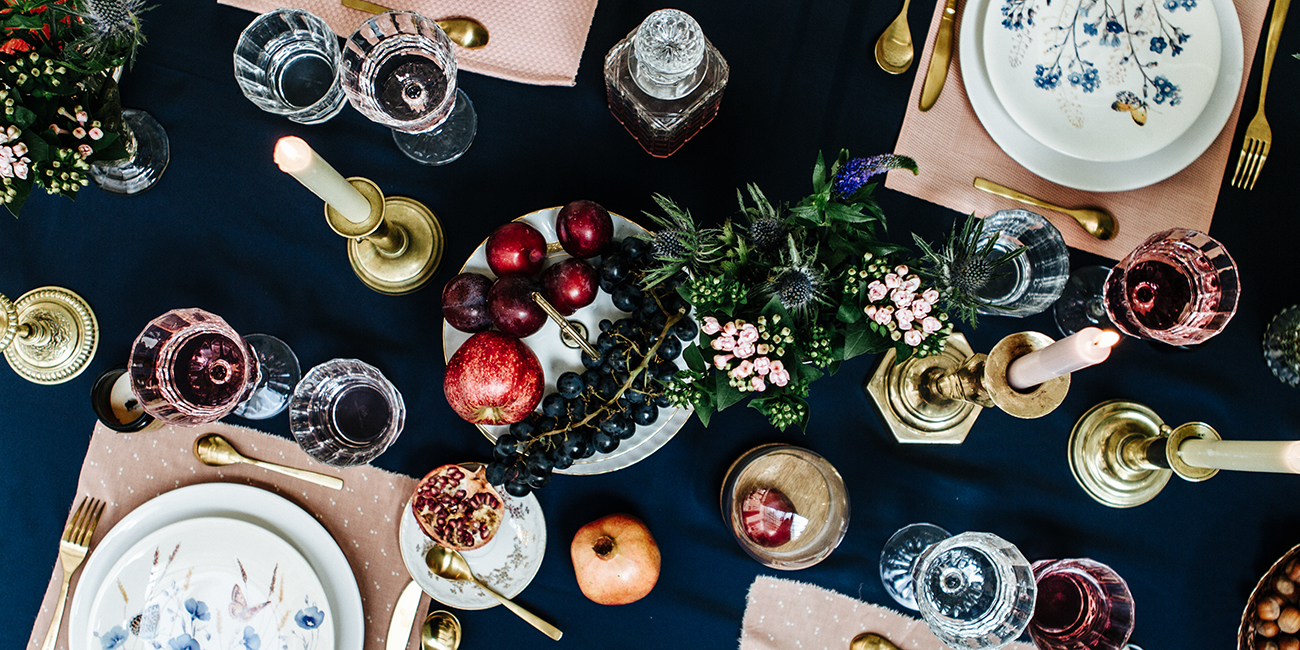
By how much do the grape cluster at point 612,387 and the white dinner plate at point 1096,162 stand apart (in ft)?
1.69

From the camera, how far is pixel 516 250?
92cm

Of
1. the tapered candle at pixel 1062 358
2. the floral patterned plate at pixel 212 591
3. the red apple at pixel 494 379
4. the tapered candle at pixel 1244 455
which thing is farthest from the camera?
the floral patterned plate at pixel 212 591

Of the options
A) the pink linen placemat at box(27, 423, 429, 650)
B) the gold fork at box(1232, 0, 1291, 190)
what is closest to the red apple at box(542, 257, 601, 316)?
the pink linen placemat at box(27, 423, 429, 650)

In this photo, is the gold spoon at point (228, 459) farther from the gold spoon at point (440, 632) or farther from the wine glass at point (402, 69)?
the wine glass at point (402, 69)

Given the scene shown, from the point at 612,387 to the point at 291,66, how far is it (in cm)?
66

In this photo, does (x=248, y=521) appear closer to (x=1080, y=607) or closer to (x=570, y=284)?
(x=570, y=284)

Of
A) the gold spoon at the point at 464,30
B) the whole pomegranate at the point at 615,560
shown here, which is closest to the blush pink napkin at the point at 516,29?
the gold spoon at the point at 464,30

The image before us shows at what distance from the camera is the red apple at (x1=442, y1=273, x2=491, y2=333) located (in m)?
0.94

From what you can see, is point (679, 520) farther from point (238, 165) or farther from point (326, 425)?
point (238, 165)

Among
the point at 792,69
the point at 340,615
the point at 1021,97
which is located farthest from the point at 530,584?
the point at 1021,97

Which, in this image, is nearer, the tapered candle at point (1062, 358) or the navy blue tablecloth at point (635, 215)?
the tapered candle at point (1062, 358)

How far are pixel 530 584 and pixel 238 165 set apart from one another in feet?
2.54

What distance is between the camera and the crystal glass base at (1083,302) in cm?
102

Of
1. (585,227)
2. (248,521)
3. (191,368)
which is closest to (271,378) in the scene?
(191,368)
